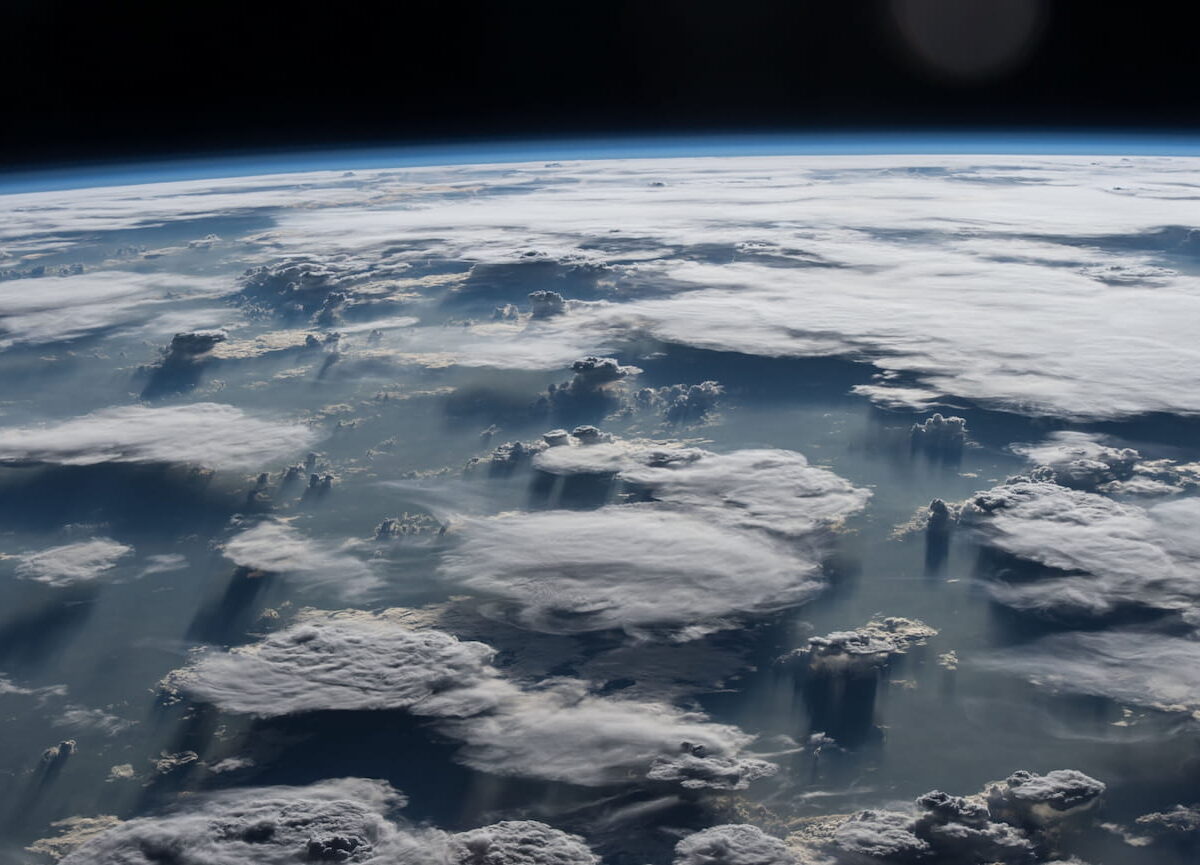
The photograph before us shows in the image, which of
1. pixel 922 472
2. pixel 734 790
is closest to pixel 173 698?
pixel 734 790

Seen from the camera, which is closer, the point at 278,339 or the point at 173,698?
the point at 173,698

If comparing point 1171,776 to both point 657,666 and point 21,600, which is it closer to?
point 657,666

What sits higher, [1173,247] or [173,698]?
[1173,247]

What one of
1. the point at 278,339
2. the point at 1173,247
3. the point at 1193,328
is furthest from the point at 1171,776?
the point at 1173,247

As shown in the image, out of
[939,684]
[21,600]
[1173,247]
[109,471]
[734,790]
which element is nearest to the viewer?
[734,790]

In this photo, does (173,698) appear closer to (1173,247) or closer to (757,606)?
(757,606)

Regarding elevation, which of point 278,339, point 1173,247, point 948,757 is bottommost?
point 948,757

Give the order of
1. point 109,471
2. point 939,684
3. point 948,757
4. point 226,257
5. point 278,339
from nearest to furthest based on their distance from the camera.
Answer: point 948,757 → point 939,684 → point 109,471 → point 278,339 → point 226,257
